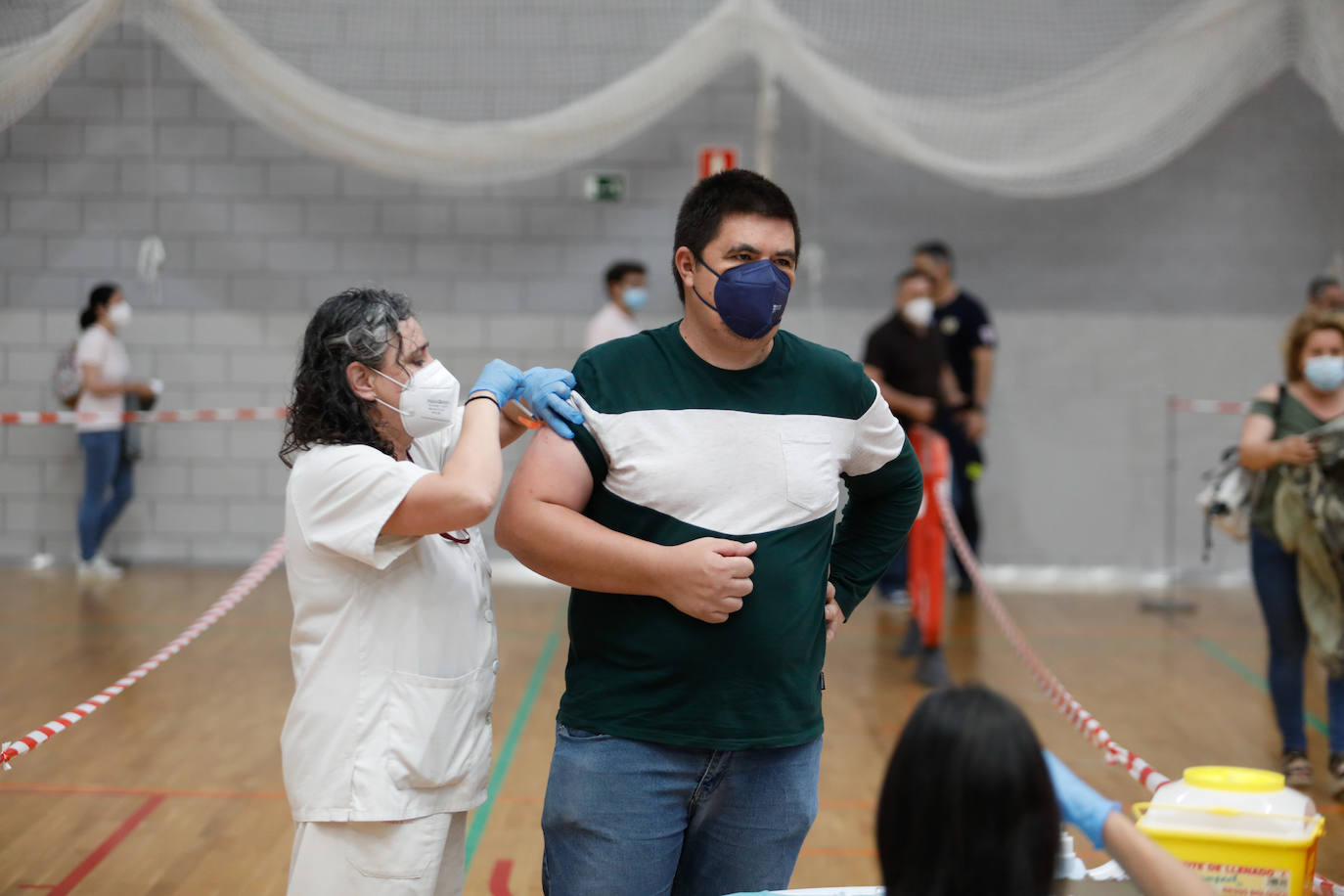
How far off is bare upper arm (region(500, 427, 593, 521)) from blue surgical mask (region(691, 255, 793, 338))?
0.27 meters

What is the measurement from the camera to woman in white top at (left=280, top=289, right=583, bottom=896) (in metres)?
1.79

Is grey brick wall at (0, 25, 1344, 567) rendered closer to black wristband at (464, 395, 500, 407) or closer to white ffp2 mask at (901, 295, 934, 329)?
white ffp2 mask at (901, 295, 934, 329)

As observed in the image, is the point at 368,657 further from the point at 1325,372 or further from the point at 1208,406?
the point at 1208,406

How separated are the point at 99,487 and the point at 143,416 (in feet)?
1.52

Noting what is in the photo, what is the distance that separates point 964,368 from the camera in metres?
7.00

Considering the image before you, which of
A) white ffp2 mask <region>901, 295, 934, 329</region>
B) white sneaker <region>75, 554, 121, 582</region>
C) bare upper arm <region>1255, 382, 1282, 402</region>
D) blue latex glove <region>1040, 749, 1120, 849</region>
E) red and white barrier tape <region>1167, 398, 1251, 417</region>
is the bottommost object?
white sneaker <region>75, 554, 121, 582</region>

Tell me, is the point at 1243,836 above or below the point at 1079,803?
below

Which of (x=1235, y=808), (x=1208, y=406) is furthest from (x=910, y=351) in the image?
(x=1235, y=808)

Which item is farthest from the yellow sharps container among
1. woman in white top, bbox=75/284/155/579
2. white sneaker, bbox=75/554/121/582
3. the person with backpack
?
white sneaker, bbox=75/554/121/582

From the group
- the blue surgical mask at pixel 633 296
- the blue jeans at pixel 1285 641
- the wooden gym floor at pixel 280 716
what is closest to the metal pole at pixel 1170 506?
the wooden gym floor at pixel 280 716

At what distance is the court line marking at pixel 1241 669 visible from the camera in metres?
4.72

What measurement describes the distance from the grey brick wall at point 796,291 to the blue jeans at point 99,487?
15.7 inches

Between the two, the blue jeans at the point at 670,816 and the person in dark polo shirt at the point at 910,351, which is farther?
the person in dark polo shirt at the point at 910,351

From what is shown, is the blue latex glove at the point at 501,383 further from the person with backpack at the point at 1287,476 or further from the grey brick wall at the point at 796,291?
the grey brick wall at the point at 796,291
